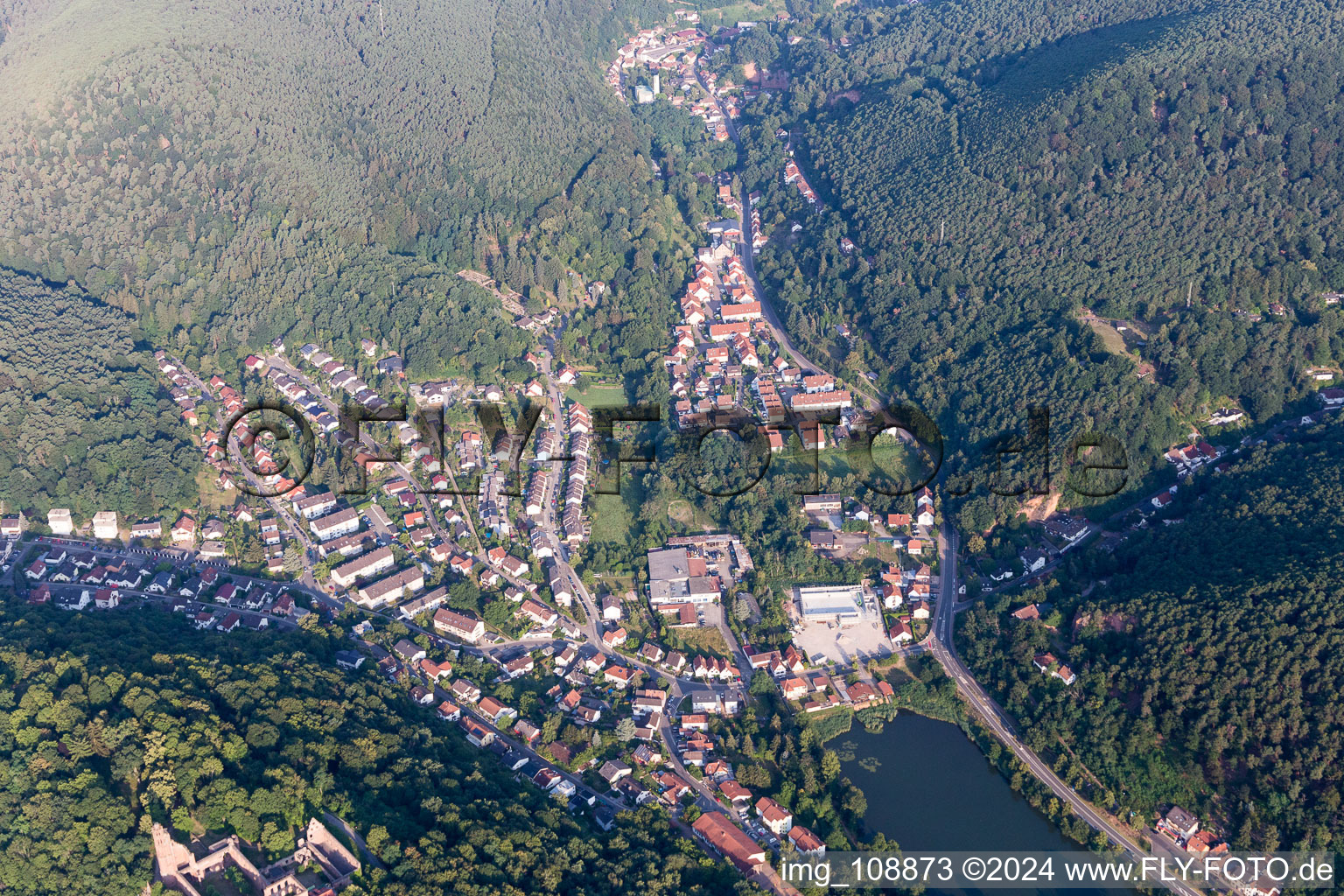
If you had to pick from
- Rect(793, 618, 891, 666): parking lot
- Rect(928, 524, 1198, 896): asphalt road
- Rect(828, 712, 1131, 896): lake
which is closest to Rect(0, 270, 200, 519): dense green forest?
Rect(793, 618, 891, 666): parking lot

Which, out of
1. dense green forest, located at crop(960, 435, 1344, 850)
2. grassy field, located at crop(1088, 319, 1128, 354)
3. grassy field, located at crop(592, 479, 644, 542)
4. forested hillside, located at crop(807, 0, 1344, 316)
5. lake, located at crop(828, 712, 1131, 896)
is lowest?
lake, located at crop(828, 712, 1131, 896)

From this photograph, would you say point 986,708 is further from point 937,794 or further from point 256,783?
point 256,783

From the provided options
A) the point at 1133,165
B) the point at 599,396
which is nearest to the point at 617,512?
the point at 599,396

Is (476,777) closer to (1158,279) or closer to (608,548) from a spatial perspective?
(608,548)

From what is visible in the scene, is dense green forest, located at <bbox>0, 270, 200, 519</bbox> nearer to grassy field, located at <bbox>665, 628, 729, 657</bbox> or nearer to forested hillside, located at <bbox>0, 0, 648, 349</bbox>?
forested hillside, located at <bbox>0, 0, 648, 349</bbox>

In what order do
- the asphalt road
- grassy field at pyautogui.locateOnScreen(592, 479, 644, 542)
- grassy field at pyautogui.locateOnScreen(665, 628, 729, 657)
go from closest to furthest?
the asphalt road → grassy field at pyautogui.locateOnScreen(665, 628, 729, 657) → grassy field at pyautogui.locateOnScreen(592, 479, 644, 542)

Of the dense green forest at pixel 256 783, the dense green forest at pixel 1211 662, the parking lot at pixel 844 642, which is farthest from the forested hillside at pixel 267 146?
the dense green forest at pixel 1211 662

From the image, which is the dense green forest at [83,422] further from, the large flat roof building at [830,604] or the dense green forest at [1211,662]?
the dense green forest at [1211,662]

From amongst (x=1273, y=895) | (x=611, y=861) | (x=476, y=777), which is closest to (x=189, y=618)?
(x=476, y=777)
